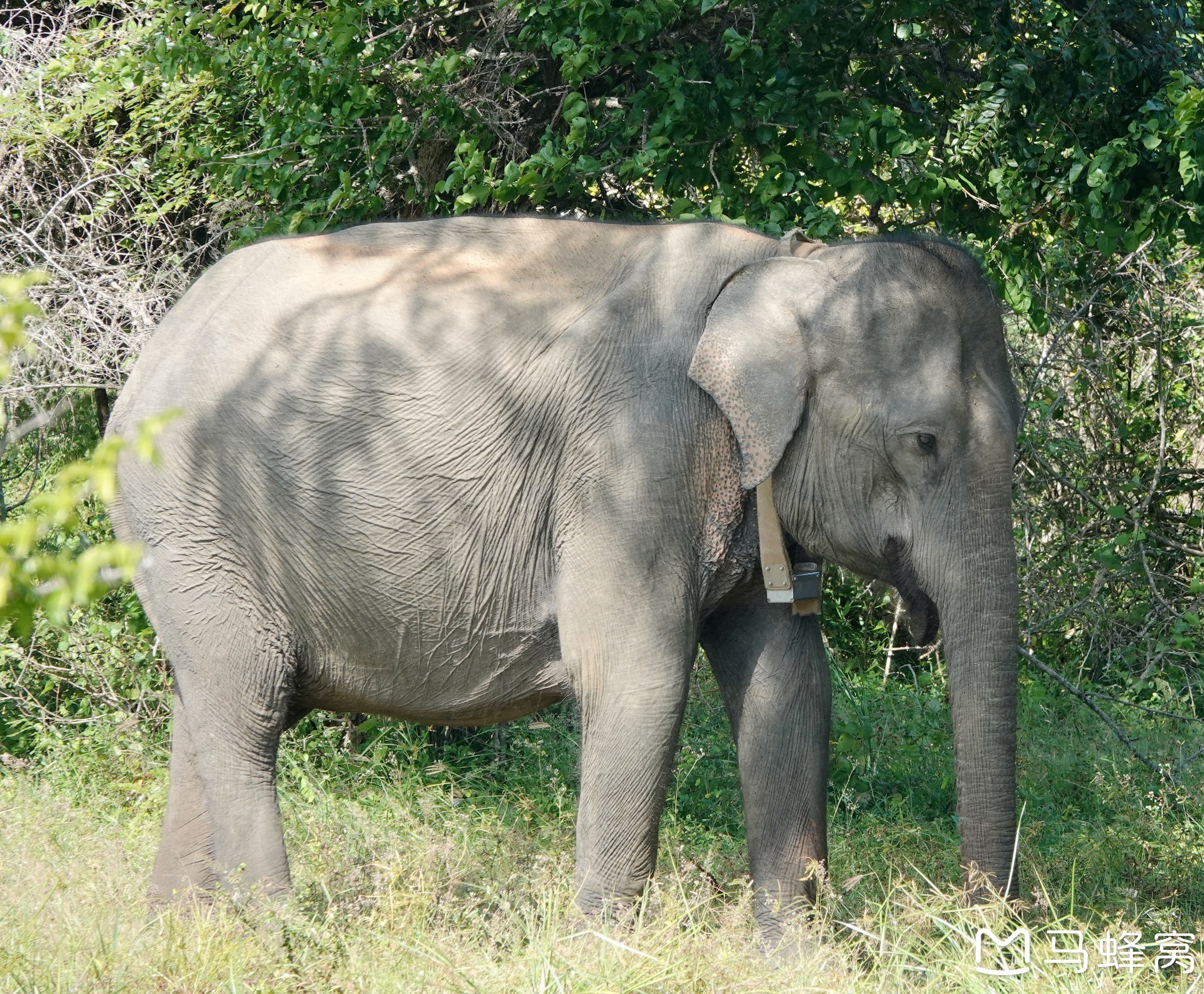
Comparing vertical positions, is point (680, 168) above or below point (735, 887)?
above

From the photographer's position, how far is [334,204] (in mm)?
5930

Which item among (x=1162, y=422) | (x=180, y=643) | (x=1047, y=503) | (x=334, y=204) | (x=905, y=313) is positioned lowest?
(x=1047, y=503)

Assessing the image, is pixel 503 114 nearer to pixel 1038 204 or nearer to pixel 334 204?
pixel 334 204

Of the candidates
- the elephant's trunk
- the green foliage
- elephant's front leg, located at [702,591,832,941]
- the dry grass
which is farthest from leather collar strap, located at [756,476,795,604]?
the green foliage

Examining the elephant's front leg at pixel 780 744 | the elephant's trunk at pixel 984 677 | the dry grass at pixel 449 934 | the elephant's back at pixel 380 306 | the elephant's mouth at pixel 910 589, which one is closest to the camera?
the dry grass at pixel 449 934

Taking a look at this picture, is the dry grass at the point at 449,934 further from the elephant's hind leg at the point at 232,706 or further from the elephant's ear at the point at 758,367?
the elephant's ear at the point at 758,367

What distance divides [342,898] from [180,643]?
928 millimetres

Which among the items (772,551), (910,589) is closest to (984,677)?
(910,589)

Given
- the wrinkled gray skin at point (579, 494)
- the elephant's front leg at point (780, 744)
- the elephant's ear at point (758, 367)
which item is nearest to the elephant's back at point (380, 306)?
the wrinkled gray skin at point (579, 494)

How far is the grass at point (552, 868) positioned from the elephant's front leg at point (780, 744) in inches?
6.3

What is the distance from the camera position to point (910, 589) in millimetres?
3953

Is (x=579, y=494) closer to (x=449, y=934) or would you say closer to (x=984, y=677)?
(x=984, y=677)

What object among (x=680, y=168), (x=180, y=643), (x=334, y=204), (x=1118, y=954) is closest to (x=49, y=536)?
(x=334, y=204)

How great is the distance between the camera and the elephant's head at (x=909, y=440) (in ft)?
12.5
